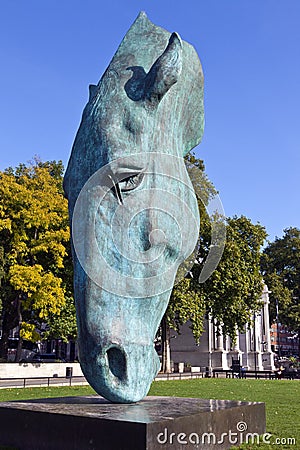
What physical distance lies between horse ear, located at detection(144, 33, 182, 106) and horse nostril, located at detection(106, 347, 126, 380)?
364cm

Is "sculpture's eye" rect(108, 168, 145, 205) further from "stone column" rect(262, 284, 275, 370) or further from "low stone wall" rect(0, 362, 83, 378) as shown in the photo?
"stone column" rect(262, 284, 275, 370)

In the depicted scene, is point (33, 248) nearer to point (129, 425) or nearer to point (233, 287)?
point (233, 287)

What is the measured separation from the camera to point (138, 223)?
24.4ft

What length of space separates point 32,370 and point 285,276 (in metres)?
45.4

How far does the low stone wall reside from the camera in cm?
2908

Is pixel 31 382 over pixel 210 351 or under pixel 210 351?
under

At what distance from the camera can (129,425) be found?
19.0ft

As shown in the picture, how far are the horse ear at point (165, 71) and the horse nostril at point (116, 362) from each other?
364 cm

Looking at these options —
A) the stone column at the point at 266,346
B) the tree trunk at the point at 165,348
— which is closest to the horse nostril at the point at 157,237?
the tree trunk at the point at 165,348

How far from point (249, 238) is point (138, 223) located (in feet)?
105

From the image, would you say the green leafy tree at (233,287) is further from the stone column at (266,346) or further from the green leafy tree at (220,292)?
the stone column at (266,346)

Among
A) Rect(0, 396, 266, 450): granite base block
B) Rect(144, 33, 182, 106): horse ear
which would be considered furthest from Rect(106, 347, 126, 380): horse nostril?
Rect(144, 33, 182, 106): horse ear

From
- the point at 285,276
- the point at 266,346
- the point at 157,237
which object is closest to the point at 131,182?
the point at 157,237

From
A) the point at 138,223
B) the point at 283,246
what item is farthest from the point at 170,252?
the point at 283,246
